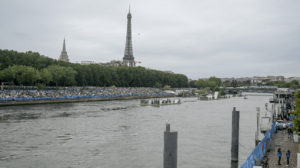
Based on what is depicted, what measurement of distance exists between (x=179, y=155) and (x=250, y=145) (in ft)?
24.2

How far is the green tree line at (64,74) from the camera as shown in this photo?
71.1 meters

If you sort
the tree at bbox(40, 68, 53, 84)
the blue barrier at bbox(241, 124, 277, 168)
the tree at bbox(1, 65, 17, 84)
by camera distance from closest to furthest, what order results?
the blue barrier at bbox(241, 124, 277, 168) → the tree at bbox(1, 65, 17, 84) → the tree at bbox(40, 68, 53, 84)

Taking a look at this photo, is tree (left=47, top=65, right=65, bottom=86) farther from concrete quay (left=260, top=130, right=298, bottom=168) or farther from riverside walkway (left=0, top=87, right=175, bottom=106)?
concrete quay (left=260, top=130, right=298, bottom=168)

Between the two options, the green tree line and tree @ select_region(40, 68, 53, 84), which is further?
tree @ select_region(40, 68, 53, 84)

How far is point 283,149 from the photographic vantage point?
63.0ft

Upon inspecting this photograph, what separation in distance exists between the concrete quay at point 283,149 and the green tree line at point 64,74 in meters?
62.8

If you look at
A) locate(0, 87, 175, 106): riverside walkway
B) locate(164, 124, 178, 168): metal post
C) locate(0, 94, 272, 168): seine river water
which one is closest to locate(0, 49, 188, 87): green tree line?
locate(0, 87, 175, 106): riverside walkway

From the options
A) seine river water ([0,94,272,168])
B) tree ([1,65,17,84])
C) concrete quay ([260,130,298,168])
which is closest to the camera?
concrete quay ([260,130,298,168])

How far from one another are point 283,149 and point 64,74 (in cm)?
7512

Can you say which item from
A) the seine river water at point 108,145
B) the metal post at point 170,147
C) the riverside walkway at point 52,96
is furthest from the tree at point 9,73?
the metal post at point 170,147

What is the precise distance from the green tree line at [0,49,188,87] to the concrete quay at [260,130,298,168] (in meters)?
62.8

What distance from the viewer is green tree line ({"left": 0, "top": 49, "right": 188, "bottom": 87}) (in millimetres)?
71062

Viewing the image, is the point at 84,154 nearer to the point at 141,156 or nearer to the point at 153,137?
the point at 141,156

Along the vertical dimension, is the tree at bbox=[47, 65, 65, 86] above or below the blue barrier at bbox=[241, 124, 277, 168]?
above
